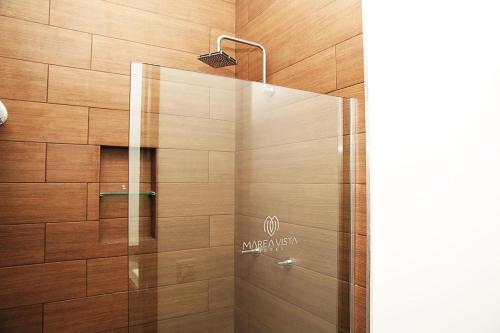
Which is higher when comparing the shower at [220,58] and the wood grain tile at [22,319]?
the shower at [220,58]

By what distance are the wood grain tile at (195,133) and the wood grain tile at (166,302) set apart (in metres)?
0.40

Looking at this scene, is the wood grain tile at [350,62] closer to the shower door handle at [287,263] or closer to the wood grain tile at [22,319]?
the shower door handle at [287,263]

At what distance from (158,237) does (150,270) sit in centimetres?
9

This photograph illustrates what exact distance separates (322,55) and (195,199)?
2.60 feet

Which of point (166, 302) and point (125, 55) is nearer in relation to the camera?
point (166, 302)

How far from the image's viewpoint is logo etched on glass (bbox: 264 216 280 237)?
105 cm

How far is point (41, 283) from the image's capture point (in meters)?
1.41

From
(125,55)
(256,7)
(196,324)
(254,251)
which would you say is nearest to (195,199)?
(254,251)

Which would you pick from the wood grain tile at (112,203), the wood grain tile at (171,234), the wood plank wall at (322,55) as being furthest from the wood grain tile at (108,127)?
the wood grain tile at (171,234)

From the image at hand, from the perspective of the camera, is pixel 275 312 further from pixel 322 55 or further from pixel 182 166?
pixel 322 55

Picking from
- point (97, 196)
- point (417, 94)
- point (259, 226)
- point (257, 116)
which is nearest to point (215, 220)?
point (259, 226)

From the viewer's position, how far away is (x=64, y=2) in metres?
1.50

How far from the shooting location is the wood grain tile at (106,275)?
1.50 m

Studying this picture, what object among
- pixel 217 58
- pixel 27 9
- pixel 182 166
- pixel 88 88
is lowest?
pixel 182 166
